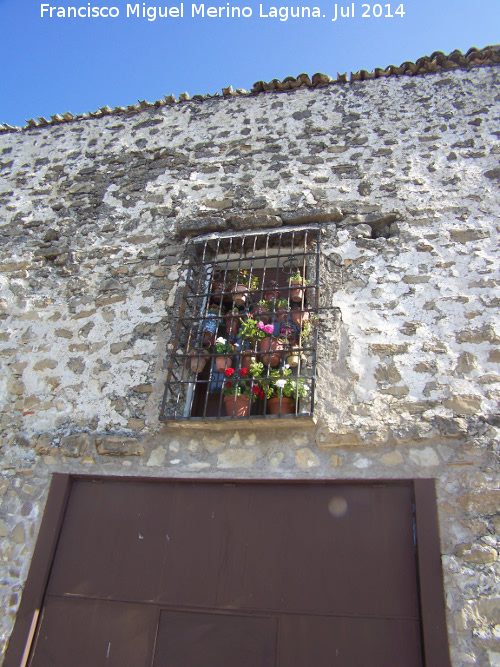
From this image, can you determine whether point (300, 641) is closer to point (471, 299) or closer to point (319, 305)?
point (319, 305)

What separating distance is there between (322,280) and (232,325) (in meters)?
0.74

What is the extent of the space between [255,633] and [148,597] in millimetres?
679

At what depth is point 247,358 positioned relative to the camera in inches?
161

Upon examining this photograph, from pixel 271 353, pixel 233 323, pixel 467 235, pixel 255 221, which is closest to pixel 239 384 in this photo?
pixel 271 353

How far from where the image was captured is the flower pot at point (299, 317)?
4156mm

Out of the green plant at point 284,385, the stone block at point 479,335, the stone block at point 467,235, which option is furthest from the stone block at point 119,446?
the stone block at point 467,235

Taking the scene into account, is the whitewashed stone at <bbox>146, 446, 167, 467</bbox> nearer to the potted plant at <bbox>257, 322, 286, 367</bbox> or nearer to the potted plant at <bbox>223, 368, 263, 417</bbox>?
the potted plant at <bbox>223, 368, 263, 417</bbox>

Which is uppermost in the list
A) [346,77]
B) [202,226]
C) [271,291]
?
[346,77]

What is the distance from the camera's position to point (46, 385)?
4.38 meters

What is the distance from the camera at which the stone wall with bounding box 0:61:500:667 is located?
360 centimetres

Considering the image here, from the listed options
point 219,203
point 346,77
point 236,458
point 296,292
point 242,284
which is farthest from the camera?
point 346,77

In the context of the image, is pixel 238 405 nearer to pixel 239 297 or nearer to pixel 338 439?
pixel 338 439

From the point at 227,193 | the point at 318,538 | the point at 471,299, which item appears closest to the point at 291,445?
the point at 318,538

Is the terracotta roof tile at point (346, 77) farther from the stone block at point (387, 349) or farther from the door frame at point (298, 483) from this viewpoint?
the door frame at point (298, 483)
